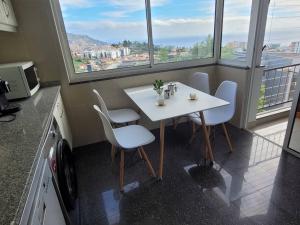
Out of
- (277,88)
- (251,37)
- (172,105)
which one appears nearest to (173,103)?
(172,105)

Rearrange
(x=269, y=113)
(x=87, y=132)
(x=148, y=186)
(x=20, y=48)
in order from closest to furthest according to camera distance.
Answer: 1. (x=148, y=186)
2. (x=20, y=48)
3. (x=87, y=132)
4. (x=269, y=113)

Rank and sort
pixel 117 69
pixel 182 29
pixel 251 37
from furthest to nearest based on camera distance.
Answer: pixel 182 29, pixel 117 69, pixel 251 37

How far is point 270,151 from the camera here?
2273mm

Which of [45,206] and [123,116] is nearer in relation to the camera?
[45,206]

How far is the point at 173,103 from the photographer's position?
6.51 ft

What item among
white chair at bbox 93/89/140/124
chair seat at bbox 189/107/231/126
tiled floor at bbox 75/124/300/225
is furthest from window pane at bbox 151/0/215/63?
tiled floor at bbox 75/124/300/225

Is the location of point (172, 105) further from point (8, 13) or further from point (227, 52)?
point (8, 13)

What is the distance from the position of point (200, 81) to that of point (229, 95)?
22.8 inches

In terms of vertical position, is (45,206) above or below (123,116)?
above

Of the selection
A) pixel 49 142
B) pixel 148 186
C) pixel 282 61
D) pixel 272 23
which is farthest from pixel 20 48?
pixel 282 61

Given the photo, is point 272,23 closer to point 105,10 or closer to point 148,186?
point 105,10

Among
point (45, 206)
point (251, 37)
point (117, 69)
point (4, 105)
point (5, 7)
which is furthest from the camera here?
point (117, 69)

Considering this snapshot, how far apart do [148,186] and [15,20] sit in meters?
2.13

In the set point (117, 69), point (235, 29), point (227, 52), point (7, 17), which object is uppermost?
point (7, 17)
